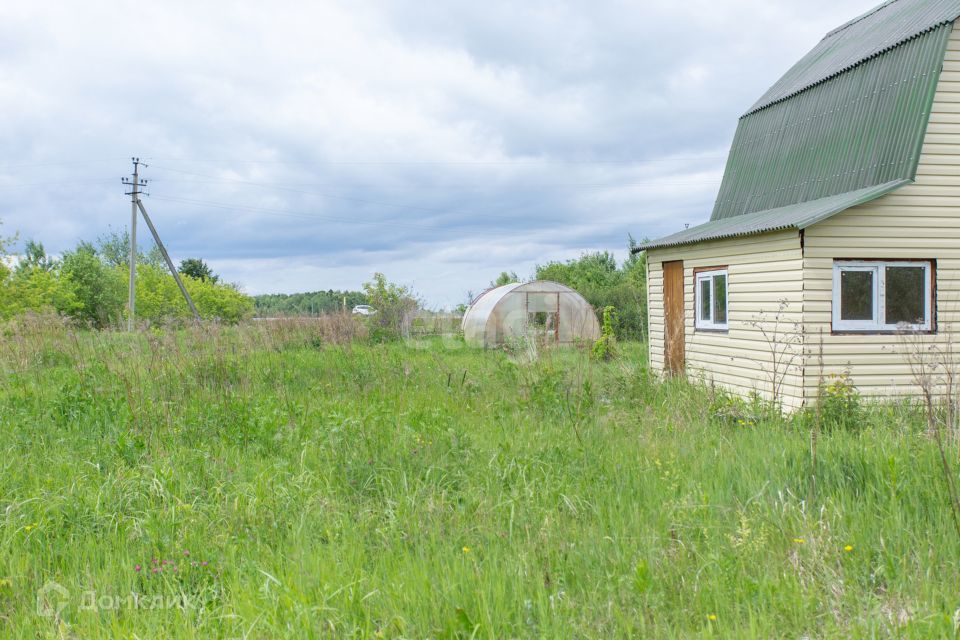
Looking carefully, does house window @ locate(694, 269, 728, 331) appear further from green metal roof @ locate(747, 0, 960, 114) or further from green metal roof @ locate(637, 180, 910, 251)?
green metal roof @ locate(747, 0, 960, 114)

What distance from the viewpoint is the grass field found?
3309mm

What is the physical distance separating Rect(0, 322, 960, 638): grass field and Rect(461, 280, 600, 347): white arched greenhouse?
47.2 ft

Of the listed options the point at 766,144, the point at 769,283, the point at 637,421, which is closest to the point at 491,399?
the point at 637,421

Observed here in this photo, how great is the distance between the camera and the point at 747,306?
11188mm

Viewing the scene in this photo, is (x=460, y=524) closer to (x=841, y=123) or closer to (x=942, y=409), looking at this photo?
(x=942, y=409)

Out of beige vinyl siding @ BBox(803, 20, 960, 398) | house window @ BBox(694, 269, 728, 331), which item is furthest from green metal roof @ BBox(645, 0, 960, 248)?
house window @ BBox(694, 269, 728, 331)

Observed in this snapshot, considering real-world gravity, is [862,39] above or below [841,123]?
above

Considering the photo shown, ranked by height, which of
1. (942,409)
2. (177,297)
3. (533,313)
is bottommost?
(942,409)

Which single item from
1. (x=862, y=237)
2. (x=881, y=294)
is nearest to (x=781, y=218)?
(x=862, y=237)

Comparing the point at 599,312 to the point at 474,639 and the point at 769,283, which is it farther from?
the point at 474,639

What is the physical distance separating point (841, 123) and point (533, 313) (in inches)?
491

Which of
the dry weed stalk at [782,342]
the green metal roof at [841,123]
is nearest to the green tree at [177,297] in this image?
the green metal roof at [841,123]

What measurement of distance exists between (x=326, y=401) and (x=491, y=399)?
1997mm

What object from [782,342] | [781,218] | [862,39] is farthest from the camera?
[862,39]
